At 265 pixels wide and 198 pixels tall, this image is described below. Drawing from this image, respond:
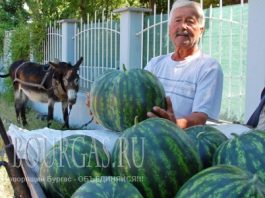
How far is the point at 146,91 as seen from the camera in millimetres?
1602

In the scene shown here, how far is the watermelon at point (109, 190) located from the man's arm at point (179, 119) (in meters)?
0.59

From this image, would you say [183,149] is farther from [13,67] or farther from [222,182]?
[13,67]

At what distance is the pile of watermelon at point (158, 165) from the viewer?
88 cm

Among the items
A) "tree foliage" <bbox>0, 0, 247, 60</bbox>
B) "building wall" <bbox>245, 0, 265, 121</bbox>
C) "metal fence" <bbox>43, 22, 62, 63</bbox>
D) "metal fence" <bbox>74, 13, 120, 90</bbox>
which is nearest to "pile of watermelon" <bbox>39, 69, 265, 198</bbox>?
"building wall" <bbox>245, 0, 265, 121</bbox>

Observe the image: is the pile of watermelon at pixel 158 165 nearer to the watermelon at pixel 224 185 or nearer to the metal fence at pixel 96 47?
the watermelon at pixel 224 185

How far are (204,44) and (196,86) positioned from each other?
Result: 2.65m

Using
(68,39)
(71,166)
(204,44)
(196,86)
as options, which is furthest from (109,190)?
(68,39)

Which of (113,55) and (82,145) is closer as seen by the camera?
(82,145)

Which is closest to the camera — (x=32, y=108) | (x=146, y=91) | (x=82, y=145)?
(x=82, y=145)

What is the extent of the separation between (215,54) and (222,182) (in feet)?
13.5

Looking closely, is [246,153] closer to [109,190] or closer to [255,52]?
[109,190]

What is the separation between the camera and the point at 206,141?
4.14 ft

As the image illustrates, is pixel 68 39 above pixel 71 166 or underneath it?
above

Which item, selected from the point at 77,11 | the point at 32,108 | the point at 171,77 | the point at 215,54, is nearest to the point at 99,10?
the point at 77,11
